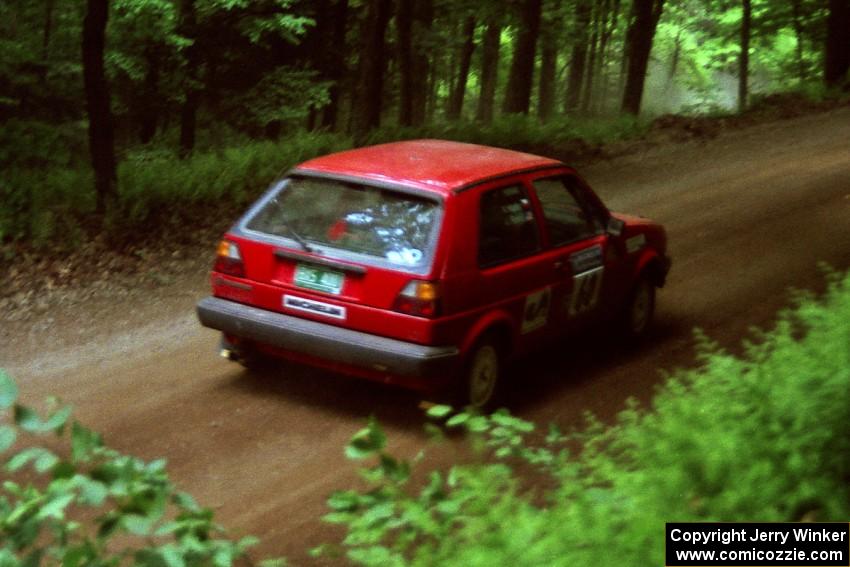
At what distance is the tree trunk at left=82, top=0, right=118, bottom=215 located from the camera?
11.9 m

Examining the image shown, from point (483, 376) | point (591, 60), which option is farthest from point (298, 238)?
point (591, 60)

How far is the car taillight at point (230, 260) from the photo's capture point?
7.91 meters

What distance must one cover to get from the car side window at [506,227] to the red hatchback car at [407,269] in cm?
1

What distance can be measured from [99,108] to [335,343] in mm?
6170

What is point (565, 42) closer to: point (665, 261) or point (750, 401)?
point (665, 261)

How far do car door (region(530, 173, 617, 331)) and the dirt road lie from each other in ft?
1.84

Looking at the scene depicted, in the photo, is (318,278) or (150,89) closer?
(318,278)

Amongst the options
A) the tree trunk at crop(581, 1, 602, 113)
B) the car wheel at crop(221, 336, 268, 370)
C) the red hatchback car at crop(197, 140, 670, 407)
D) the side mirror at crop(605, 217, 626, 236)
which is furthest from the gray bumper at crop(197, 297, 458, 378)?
the tree trunk at crop(581, 1, 602, 113)

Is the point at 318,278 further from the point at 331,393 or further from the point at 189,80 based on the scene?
the point at 189,80

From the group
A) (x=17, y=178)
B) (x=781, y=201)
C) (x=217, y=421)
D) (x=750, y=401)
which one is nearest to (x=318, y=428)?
(x=217, y=421)

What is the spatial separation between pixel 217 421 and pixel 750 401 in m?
4.22

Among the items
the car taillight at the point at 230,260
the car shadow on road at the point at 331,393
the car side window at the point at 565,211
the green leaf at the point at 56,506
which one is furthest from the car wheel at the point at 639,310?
the green leaf at the point at 56,506

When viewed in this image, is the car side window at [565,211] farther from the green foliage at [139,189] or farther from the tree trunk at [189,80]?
the tree trunk at [189,80]

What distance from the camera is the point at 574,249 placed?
339 inches
